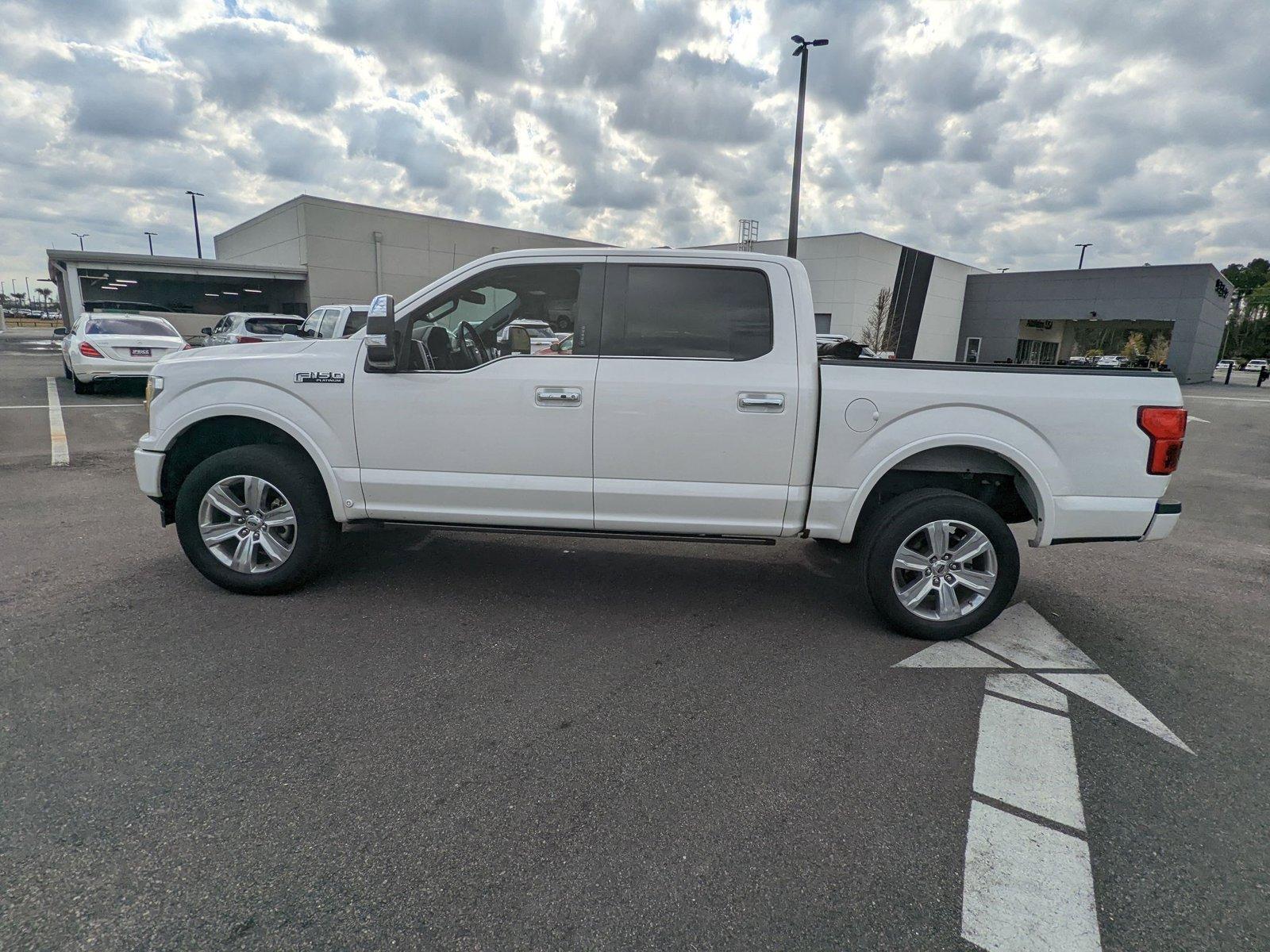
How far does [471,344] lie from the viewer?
421cm

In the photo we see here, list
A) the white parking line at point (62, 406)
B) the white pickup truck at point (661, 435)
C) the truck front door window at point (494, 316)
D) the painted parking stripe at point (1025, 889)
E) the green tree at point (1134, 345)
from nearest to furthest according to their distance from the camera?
the painted parking stripe at point (1025, 889) → the white pickup truck at point (661, 435) → the truck front door window at point (494, 316) → the white parking line at point (62, 406) → the green tree at point (1134, 345)

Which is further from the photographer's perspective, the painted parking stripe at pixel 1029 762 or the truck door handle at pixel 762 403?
the truck door handle at pixel 762 403

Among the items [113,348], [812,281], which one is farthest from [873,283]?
[113,348]

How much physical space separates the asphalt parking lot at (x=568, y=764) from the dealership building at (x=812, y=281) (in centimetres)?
2569

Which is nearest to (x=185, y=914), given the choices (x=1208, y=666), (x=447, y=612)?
(x=447, y=612)

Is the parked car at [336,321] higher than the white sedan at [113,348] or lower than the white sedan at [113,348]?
higher

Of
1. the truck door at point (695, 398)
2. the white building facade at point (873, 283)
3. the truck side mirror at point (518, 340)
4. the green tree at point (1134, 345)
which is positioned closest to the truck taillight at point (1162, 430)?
the truck door at point (695, 398)

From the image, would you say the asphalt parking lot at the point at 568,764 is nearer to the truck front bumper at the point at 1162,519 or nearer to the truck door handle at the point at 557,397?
the truck front bumper at the point at 1162,519

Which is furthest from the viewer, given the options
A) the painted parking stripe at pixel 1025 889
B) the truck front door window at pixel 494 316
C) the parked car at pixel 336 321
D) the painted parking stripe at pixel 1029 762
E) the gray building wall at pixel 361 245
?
the gray building wall at pixel 361 245

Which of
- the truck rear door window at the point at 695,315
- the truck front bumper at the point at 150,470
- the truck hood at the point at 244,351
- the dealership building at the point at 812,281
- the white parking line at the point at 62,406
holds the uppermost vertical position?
the dealership building at the point at 812,281

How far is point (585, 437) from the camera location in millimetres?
3973

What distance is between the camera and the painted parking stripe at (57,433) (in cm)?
827

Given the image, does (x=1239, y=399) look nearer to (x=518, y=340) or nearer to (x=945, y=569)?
(x=945, y=569)

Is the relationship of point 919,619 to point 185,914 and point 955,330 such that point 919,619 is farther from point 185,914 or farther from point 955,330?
point 955,330
